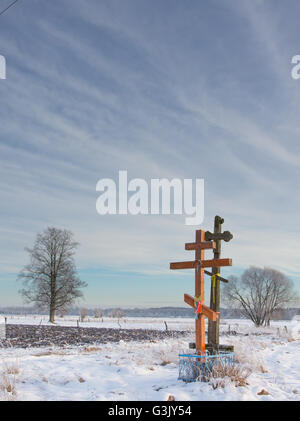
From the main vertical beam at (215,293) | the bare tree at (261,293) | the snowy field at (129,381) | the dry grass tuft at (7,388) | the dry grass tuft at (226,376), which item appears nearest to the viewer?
the dry grass tuft at (7,388)

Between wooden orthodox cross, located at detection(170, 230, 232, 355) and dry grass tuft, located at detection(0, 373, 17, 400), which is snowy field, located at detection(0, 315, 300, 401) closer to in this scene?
dry grass tuft, located at detection(0, 373, 17, 400)

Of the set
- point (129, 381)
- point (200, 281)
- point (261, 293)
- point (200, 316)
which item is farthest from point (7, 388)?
point (261, 293)

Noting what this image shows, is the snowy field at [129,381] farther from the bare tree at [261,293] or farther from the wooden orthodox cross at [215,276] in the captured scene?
the bare tree at [261,293]

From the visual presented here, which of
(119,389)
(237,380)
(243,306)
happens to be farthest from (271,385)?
(243,306)

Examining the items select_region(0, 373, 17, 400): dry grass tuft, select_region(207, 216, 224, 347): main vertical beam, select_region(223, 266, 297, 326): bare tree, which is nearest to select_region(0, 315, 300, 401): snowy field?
select_region(0, 373, 17, 400): dry grass tuft

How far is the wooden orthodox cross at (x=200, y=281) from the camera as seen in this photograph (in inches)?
385

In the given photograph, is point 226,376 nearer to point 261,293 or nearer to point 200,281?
point 200,281

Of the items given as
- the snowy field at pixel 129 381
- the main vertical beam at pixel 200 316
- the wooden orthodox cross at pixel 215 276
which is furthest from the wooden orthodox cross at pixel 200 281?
the snowy field at pixel 129 381

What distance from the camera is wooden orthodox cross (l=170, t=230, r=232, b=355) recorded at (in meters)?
9.78

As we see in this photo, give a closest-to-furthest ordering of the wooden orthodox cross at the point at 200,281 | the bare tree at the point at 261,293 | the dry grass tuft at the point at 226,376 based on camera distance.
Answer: the dry grass tuft at the point at 226,376 → the wooden orthodox cross at the point at 200,281 → the bare tree at the point at 261,293

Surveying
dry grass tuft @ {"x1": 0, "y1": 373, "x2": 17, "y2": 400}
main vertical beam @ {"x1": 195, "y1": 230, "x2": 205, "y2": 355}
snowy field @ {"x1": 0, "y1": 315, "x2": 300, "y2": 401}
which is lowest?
snowy field @ {"x1": 0, "y1": 315, "x2": 300, "y2": 401}

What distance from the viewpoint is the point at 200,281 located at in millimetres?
9984

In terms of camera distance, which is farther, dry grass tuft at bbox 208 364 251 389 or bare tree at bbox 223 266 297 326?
bare tree at bbox 223 266 297 326
